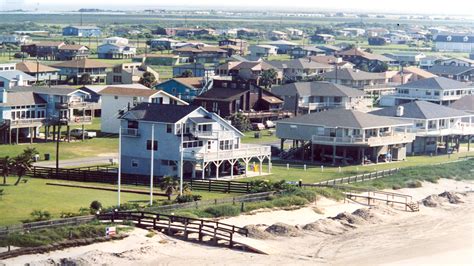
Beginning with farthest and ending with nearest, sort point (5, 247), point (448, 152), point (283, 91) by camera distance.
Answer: point (283, 91) → point (448, 152) → point (5, 247)

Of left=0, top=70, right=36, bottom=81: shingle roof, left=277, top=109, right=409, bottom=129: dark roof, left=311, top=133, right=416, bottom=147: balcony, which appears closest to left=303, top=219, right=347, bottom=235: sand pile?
left=311, top=133, right=416, bottom=147: balcony

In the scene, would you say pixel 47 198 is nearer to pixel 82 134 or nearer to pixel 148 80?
pixel 82 134

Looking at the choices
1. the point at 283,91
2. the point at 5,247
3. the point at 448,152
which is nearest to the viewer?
the point at 5,247

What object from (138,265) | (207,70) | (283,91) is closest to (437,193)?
(138,265)

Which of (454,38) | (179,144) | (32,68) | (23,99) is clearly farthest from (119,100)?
(454,38)

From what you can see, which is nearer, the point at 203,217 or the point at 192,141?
the point at 203,217

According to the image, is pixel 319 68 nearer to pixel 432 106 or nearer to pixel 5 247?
pixel 432 106

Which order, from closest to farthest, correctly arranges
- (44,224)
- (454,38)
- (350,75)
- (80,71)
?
(44,224) < (350,75) < (80,71) < (454,38)
